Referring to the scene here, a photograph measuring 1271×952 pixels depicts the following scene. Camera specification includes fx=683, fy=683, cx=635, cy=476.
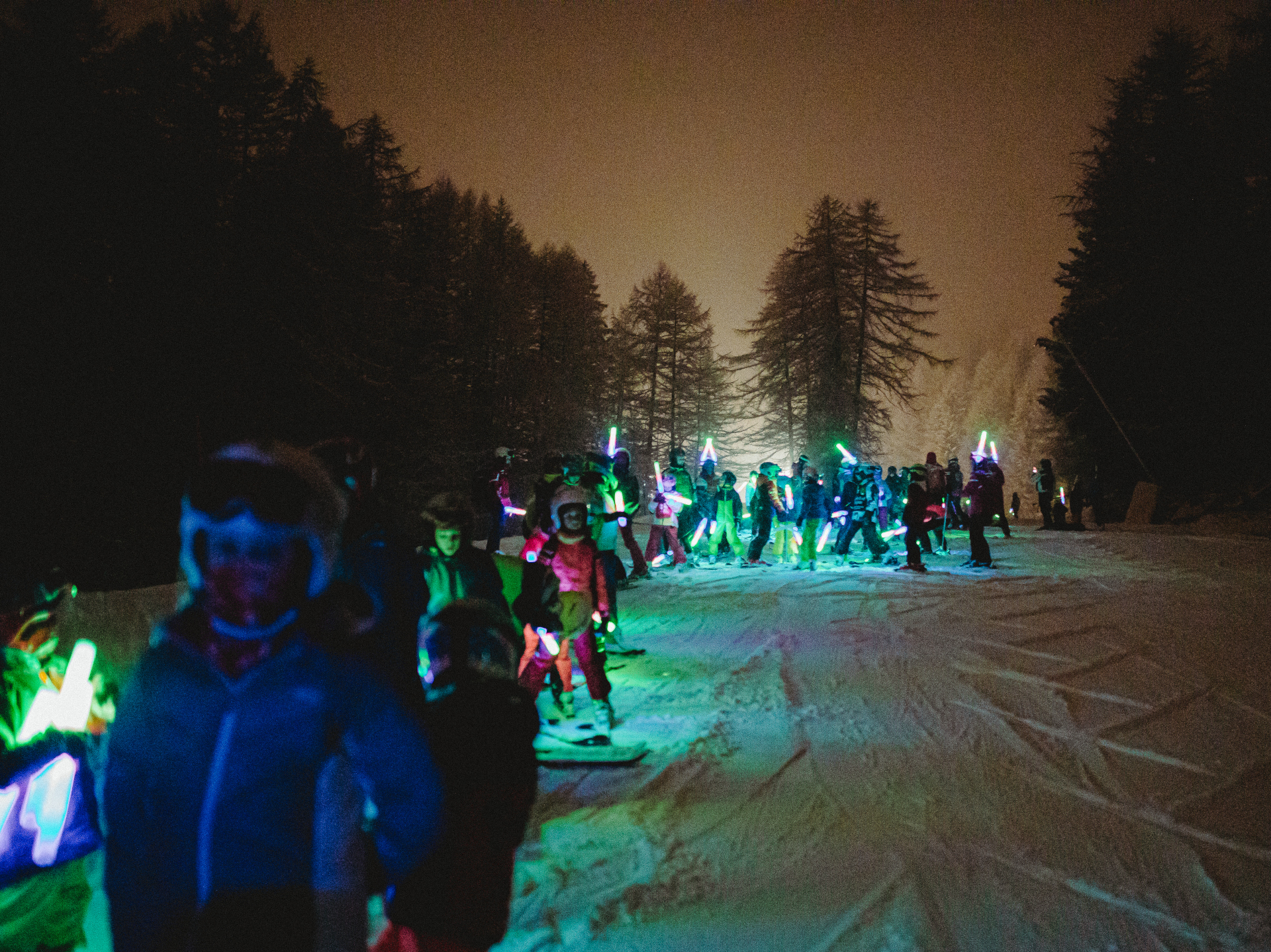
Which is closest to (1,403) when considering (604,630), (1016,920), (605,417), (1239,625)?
(604,630)

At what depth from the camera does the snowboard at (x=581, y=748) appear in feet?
14.8

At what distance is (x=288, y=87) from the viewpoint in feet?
73.1

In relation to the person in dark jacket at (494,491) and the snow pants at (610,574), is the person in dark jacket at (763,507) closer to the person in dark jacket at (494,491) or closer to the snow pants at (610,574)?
the person in dark jacket at (494,491)

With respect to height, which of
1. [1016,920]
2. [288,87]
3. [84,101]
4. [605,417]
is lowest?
[1016,920]

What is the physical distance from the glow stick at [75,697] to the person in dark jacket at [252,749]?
2551 millimetres

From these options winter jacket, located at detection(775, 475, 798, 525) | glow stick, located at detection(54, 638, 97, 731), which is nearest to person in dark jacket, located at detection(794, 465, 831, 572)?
winter jacket, located at detection(775, 475, 798, 525)

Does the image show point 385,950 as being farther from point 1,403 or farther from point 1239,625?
point 1,403

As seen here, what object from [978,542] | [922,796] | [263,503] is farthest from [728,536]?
[263,503]

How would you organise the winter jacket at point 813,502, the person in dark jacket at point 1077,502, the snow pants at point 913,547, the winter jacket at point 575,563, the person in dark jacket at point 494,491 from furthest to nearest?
1. the person in dark jacket at point 1077,502
2. the winter jacket at point 813,502
3. the snow pants at point 913,547
4. the person in dark jacket at point 494,491
5. the winter jacket at point 575,563

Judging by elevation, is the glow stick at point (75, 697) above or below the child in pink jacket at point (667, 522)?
below

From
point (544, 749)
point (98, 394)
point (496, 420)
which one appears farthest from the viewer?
point (496, 420)

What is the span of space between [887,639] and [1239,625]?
415 cm

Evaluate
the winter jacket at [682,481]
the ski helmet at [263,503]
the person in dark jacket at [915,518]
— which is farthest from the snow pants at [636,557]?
the ski helmet at [263,503]

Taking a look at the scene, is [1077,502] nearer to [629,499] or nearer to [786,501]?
[786,501]
